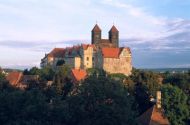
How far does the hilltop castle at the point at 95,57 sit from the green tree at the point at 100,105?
262ft

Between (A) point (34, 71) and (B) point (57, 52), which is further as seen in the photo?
(B) point (57, 52)

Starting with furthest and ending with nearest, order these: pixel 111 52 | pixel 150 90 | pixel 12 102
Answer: pixel 111 52
pixel 150 90
pixel 12 102

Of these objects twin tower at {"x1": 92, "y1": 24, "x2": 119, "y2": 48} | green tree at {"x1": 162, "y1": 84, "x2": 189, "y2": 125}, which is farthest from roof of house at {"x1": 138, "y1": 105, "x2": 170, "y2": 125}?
twin tower at {"x1": 92, "y1": 24, "x2": 119, "y2": 48}

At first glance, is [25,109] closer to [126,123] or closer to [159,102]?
[126,123]

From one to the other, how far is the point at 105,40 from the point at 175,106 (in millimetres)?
81738

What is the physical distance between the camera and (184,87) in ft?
235

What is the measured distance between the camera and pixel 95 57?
127m

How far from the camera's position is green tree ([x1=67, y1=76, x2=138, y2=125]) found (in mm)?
40406

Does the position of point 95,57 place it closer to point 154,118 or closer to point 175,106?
point 175,106

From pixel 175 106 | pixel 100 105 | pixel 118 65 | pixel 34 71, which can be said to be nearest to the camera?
pixel 100 105

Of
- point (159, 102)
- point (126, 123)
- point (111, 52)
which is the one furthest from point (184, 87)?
point (111, 52)

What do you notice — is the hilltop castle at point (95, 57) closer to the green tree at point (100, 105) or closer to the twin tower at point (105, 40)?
the twin tower at point (105, 40)

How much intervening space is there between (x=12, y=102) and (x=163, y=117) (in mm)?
14183

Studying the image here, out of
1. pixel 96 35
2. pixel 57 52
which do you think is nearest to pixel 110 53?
pixel 96 35
